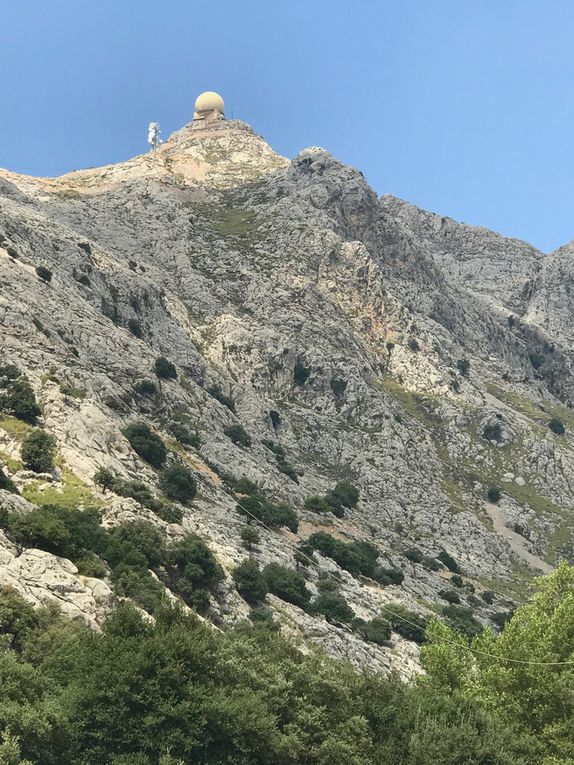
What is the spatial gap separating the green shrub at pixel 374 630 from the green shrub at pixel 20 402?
3269 cm

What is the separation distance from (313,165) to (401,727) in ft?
499

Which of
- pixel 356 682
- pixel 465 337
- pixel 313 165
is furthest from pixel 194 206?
pixel 356 682

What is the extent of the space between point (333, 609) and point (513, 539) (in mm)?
58647

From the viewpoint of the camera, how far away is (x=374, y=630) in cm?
6034

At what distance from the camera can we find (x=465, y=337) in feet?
535

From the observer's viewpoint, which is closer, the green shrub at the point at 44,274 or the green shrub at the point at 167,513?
the green shrub at the point at 167,513

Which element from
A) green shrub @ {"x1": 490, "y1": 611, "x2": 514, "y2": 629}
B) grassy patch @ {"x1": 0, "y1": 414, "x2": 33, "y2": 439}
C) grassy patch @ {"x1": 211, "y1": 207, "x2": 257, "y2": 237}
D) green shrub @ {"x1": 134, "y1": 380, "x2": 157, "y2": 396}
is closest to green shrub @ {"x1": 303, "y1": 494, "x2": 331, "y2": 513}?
green shrub @ {"x1": 490, "y1": 611, "x2": 514, "y2": 629}

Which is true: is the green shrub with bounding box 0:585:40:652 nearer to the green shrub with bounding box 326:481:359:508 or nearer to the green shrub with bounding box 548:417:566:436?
the green shrub with bounding box 326:481:359:508

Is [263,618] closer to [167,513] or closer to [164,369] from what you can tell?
[167,513]

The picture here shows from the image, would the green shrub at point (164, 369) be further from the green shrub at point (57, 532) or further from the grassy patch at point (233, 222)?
the grassy patch at point (233, 222)

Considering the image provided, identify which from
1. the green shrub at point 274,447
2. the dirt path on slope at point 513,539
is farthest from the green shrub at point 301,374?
the dirt path on slope at point 513,539

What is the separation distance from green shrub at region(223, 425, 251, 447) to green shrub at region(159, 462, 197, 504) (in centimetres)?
2753

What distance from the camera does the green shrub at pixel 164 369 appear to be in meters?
88.4

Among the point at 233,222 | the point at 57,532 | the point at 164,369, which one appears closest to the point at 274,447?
the point at 164,369
